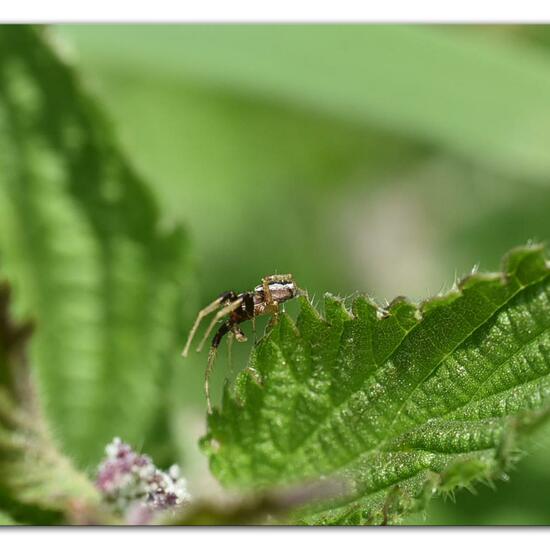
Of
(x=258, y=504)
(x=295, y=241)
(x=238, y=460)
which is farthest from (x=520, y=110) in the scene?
(x=258, y=504)

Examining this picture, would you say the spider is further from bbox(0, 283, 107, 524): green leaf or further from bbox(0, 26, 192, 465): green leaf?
bbox(0, 26, 192, 465): green leaf

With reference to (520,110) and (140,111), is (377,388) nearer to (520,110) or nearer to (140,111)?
(520,110)
